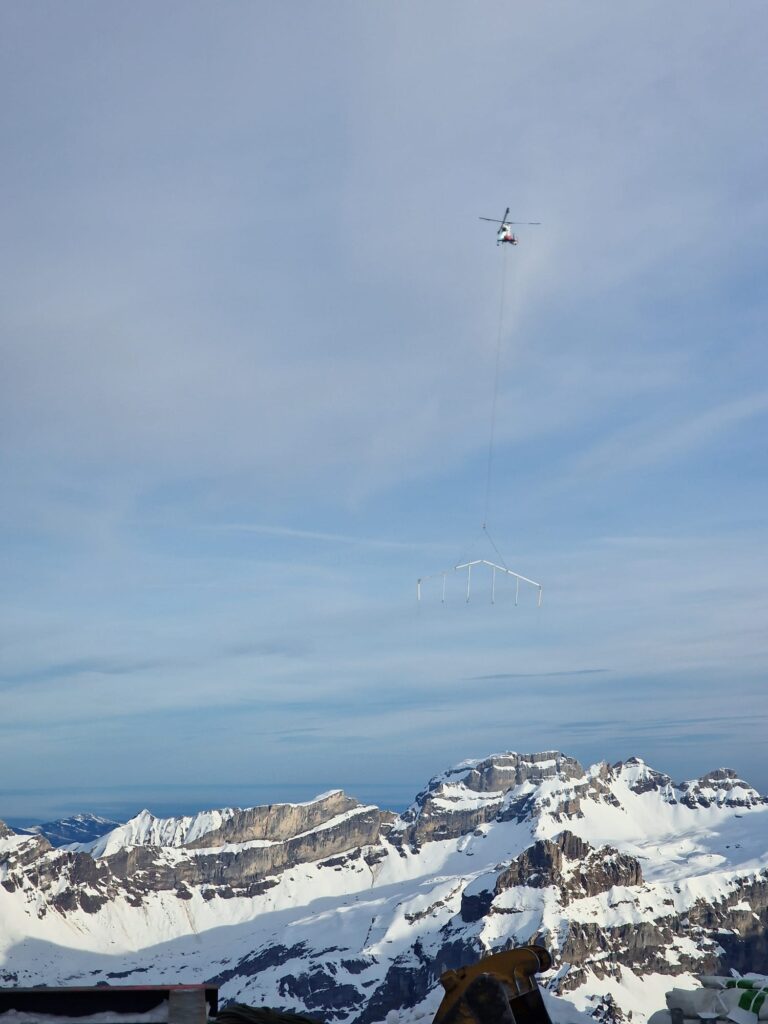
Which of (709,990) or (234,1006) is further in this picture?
(709,990)

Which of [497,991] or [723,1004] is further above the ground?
[497,991]

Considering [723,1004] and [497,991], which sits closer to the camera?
[497,991]

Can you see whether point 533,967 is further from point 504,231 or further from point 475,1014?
point 504,231

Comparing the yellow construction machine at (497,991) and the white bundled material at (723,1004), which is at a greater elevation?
the yellow construction machine at (497,991)

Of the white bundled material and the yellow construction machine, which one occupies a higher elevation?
the yellow construction machine

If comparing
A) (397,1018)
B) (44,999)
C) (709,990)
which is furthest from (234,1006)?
(709,990)

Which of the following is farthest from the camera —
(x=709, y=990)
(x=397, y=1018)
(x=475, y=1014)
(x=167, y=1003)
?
(x=709, y=990)

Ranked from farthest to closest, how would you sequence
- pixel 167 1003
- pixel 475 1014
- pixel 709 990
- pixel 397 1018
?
pixel 709 990, pixel 397 1018, pixel 167 1003, pixel 475 1014

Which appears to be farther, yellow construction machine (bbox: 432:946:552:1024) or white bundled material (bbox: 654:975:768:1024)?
white bundled material (bbox: 654:975:768:1024)

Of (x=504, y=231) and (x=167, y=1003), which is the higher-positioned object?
(x=504, y=231)

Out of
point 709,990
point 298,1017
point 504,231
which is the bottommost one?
point 709,990

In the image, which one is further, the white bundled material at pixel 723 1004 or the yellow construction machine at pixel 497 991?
the white bundled material at pixel 723 1004
